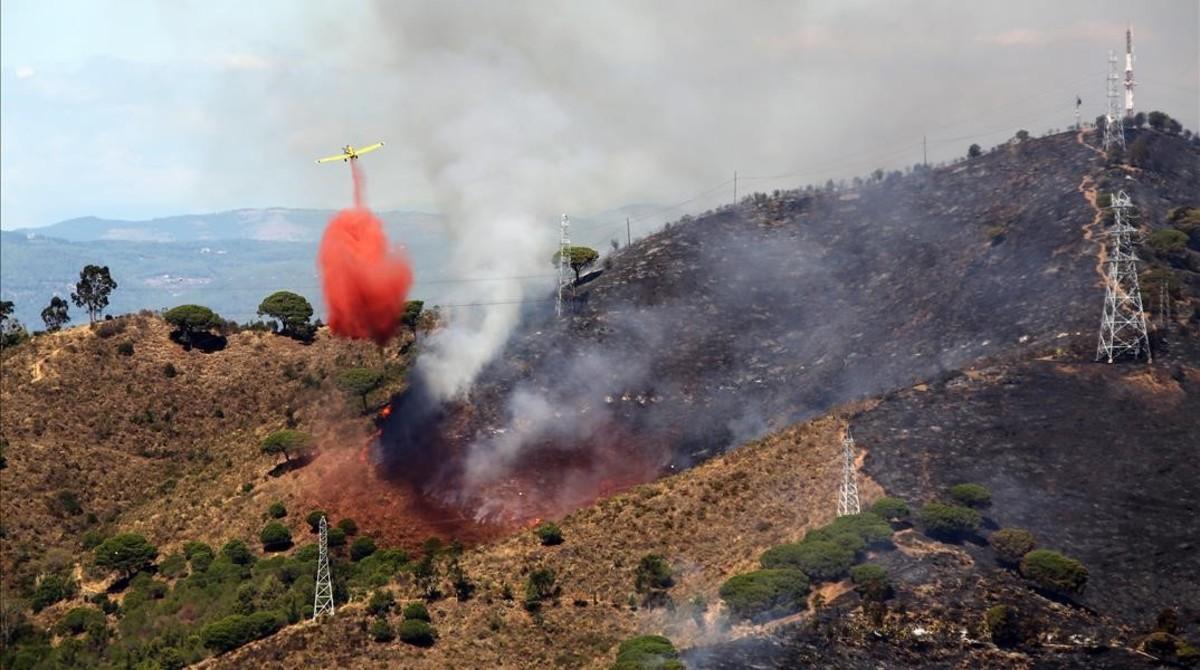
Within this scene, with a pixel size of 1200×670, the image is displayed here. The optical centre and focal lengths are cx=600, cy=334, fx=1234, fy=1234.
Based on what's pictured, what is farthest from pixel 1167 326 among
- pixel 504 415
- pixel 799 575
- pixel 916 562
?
pixel 504 415

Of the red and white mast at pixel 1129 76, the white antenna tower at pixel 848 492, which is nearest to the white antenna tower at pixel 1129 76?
the red and white mast at pixel 1129 76

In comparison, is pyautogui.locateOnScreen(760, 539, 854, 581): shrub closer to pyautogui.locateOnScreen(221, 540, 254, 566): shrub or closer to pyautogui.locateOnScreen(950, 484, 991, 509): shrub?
pyautogui.locateOnScreen(950, 484, 991, 509): shrub

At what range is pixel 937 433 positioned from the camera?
100438 mm

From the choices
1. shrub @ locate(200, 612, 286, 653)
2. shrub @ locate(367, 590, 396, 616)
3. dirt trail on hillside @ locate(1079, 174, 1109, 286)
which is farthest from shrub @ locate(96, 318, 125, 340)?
→ dirt trail on hillside @ locate(1079, 174, 1109, 286)

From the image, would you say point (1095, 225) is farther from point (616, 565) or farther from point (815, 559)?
point (616, 565)

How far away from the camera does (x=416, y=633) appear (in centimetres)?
8094

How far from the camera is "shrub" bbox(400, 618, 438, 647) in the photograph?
8094 cm

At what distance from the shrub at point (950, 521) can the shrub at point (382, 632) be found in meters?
37.4

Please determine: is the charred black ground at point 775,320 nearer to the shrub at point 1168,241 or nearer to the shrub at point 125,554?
the shrub at point 1168,241

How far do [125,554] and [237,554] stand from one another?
11224mm

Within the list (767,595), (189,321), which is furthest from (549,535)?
(189,321)

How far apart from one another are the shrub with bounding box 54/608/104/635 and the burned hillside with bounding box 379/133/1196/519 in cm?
2813

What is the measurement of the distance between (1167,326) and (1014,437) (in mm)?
24183

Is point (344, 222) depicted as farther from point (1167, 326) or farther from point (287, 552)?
point (1167, 326)
